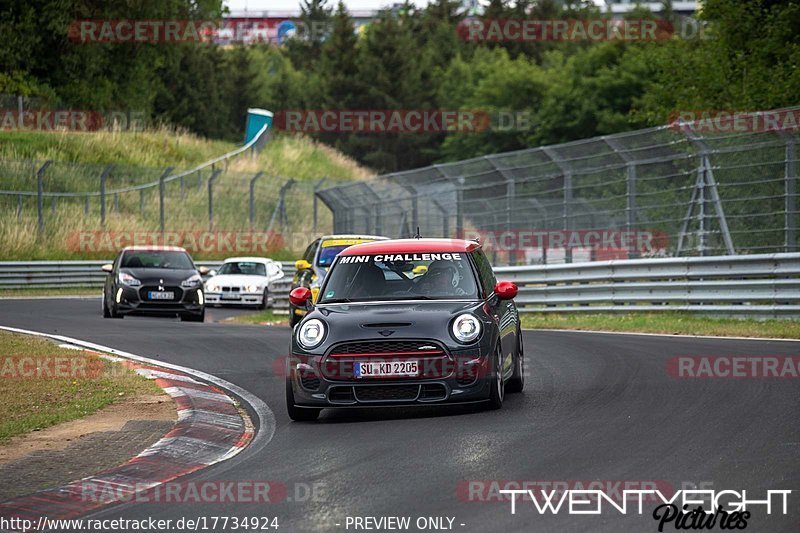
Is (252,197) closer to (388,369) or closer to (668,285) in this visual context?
(668,285)

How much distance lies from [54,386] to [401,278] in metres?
3.58

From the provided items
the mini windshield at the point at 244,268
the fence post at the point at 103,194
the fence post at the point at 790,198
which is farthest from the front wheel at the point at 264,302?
the fence post at the point at 790,198

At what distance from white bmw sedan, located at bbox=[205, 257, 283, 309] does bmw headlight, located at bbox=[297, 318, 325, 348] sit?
20368 millimetres

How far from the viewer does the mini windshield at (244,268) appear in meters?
32.0

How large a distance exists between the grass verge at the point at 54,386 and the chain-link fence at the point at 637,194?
10371 millimetres

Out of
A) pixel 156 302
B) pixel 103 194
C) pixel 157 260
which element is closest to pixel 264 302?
pixel 157 260

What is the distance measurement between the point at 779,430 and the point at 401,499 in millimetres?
3302

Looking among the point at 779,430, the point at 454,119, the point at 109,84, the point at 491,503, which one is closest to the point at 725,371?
the point at 779,430

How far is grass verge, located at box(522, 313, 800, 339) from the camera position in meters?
17.5

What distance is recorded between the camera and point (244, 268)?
3222 centimetres

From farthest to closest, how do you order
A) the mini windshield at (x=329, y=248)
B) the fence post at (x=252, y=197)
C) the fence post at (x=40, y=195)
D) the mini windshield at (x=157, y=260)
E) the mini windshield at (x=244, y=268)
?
the fence post at (x=252, y=197), the fence post at (x=40, y=195), the mini windshield at (x=244, y=268), the mini windshield at (x=157, y=260), the mini windshield at (x=329, y=248)

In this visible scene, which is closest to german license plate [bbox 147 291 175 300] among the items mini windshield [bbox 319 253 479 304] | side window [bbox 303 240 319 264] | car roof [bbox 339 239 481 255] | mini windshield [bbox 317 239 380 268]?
side window [bbox 303 240 319 264]

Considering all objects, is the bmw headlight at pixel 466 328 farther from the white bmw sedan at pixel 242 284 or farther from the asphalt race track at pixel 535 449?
the white bmw sedan at pixel 242 284

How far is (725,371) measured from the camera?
41.4 feet
